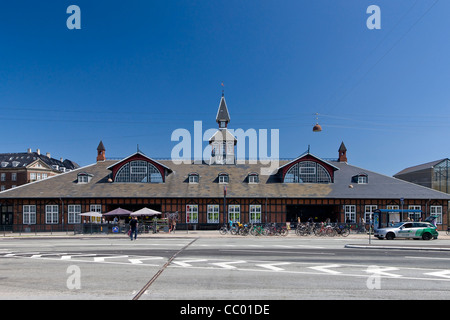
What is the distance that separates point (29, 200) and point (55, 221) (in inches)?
141

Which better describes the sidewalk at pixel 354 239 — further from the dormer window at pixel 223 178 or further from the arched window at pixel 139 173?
the dormer window at pixel 223 178

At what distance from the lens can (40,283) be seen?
37.2 feet

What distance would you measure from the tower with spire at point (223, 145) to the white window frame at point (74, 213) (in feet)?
58.4

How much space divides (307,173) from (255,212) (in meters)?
8.35

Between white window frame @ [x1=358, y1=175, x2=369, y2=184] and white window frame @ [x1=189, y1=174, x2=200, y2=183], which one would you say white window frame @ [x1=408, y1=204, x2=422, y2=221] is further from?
white window frame @ [x1=189, y1=174, x2=200, y2=183]

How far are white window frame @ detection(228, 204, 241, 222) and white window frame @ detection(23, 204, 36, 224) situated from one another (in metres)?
21.0

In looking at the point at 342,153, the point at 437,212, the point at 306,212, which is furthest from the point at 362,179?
the point at 437,212

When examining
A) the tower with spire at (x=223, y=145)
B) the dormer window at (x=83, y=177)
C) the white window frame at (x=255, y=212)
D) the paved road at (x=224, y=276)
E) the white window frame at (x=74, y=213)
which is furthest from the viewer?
the tower with spire at (x=223, y=145)

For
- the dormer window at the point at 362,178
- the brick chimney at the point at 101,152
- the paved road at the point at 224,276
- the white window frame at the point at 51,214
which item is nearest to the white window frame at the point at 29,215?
the white window frame at the point at 51,214

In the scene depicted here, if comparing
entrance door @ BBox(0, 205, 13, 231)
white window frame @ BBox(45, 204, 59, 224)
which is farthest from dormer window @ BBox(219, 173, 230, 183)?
entrance door @ BBox(0, 205, 13, 231)

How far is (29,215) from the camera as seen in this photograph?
4094 cm

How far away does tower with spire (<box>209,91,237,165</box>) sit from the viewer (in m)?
53.3

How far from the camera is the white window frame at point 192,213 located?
4166 centimetres

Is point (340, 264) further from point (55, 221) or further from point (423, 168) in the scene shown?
point (423, 168)
